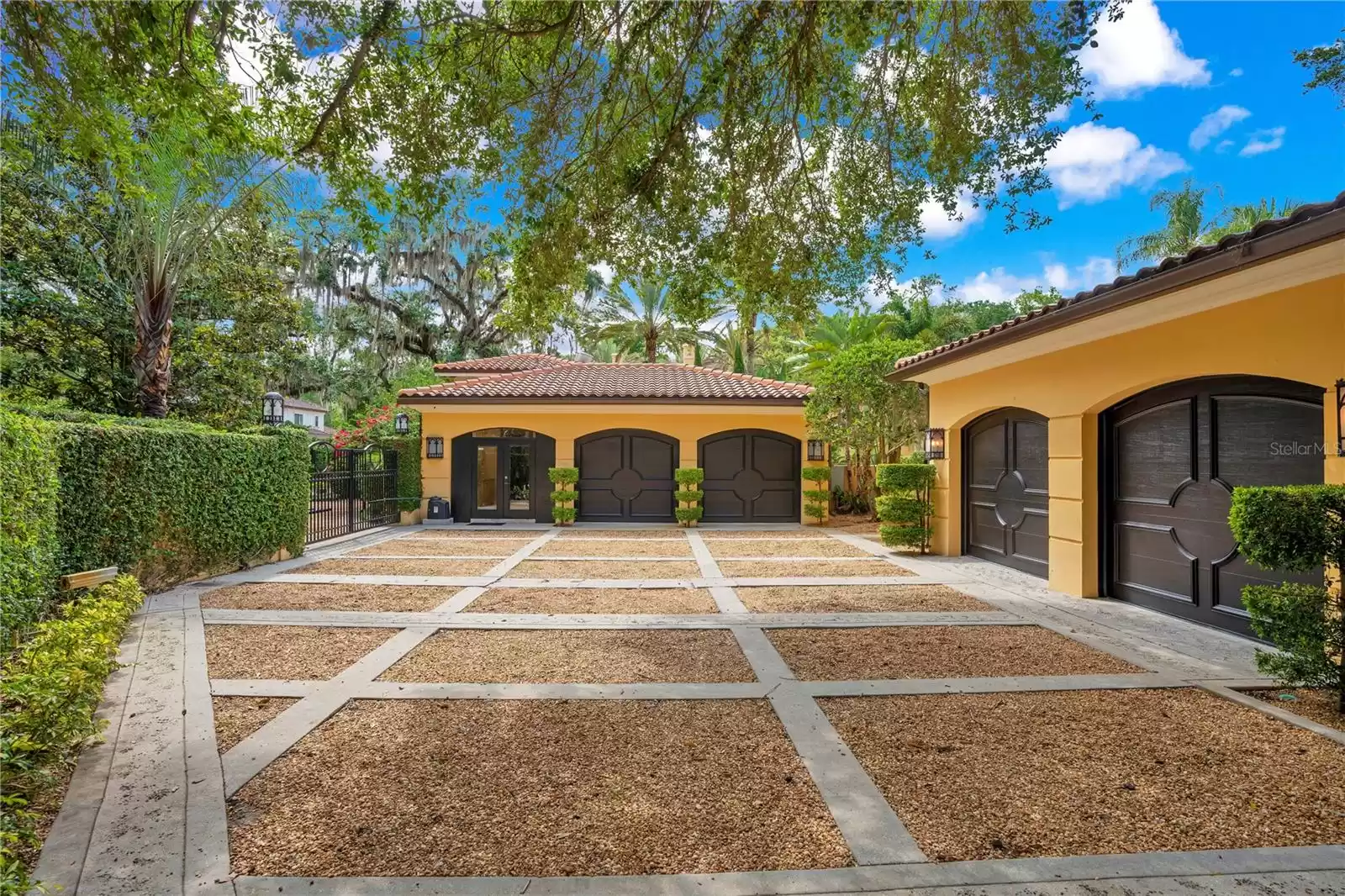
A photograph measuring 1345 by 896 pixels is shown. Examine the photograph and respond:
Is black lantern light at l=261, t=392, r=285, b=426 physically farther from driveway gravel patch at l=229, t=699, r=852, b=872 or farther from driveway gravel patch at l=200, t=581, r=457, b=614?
driveway gravel patch at l=229, t=699, r=852, b=872

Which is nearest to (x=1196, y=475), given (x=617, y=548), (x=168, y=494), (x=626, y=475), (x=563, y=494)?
(x=617, y=548)

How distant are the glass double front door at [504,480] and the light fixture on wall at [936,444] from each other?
9719 mm

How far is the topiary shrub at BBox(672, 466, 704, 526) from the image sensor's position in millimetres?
15180

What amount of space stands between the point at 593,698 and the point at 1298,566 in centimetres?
452

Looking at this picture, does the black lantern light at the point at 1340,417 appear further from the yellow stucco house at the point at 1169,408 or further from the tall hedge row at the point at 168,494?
the tall hedge row at the point at 168,494

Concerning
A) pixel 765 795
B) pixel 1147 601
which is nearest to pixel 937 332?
pixel 1147 601

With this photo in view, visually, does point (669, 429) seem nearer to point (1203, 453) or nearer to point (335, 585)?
point (335, 585)

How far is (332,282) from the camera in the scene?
26.3m

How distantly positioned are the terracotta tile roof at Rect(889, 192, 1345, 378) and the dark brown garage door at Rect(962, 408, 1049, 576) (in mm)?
2115

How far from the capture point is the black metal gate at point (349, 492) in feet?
40.4

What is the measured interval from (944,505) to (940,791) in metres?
8.56

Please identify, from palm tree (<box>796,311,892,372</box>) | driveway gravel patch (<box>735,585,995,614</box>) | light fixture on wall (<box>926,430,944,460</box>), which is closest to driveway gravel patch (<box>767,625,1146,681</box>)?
driveway gravel patch (<box>735,585,995,614</box>)

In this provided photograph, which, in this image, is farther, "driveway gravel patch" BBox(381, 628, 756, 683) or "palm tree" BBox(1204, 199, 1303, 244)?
"palm tree" BBox(1204, 199, 1303, 244)

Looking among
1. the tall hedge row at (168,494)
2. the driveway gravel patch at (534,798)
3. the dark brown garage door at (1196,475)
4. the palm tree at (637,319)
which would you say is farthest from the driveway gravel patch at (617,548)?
the palm tree at (637,319)
